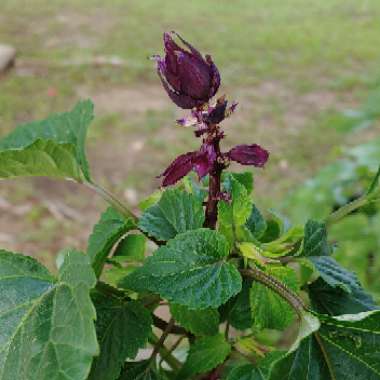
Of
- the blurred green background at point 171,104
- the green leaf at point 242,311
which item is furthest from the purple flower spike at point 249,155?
the blurred green background at point 171,104

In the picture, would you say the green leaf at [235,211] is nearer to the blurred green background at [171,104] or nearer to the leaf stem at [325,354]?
the leaf stem at [325,354]

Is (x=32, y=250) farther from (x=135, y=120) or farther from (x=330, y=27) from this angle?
(x=330, y=27)

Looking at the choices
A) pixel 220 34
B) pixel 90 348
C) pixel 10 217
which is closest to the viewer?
pixel 90 348

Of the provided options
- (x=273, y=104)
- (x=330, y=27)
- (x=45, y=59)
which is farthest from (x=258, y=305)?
(x=330, y=27)

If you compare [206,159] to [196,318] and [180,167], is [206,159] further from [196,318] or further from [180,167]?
[196,318]

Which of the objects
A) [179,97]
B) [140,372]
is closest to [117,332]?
→ [140,372]

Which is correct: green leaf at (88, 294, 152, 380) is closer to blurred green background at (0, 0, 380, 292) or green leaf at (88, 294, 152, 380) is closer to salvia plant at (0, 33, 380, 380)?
salvia plant at (0, 33, 380, 380)
